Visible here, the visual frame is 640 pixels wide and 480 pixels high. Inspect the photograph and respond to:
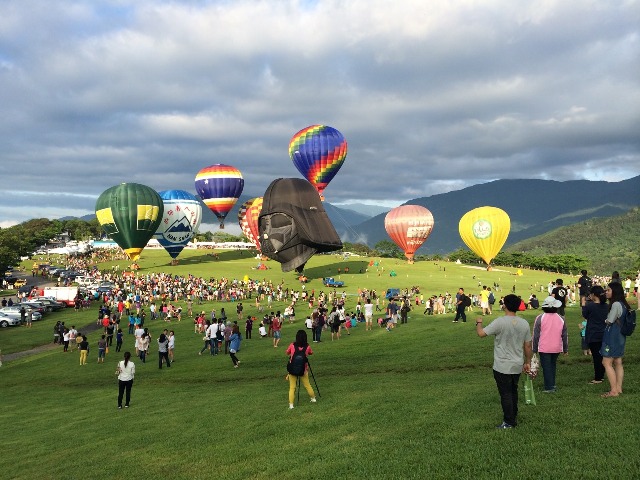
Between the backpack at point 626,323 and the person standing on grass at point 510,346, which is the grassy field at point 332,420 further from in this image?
the backpack at point 626,323

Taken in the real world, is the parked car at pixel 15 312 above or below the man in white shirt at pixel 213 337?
below

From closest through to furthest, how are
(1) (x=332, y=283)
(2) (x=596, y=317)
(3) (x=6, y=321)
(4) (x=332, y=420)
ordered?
(2) (x=596, y=317) → (4) (x=332, y=420) → (3) (x=6, y=321) → (1) (x=332, y=283)

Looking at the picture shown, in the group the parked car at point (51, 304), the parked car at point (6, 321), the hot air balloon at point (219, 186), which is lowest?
the parked car at point (6, 321)

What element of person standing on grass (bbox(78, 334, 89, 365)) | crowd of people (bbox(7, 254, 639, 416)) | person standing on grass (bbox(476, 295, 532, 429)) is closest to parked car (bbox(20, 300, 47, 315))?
crowd of people (bbox(7, 254, 639, 416))

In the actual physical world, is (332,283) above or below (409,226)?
below

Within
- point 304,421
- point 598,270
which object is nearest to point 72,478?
point 304,421

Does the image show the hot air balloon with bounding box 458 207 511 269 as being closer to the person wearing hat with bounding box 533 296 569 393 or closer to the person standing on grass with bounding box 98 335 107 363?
the person standing on grass with bounding box 98 335 107 363

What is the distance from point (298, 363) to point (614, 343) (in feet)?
22.1

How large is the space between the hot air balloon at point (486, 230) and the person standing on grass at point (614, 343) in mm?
75137

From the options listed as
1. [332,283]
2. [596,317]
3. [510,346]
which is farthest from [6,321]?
[596,317]

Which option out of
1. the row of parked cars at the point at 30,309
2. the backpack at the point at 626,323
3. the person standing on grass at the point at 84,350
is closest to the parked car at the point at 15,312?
the row of parked cars at the point at 30,309

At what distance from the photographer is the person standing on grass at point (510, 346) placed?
824 centimetres

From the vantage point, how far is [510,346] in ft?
27.1

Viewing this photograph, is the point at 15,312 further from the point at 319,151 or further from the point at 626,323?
the point at 319,151
